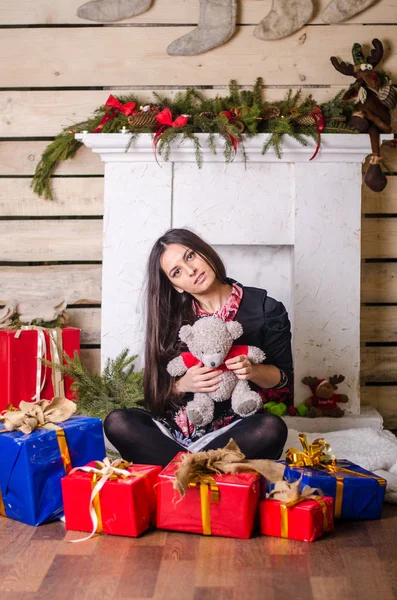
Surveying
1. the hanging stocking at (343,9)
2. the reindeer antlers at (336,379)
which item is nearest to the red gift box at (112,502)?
the reindeer antlers at (336,379)

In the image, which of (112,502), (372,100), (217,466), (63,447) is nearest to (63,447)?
(63,447)

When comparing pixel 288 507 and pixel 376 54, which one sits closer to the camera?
pixel 288 507

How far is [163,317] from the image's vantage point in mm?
2207

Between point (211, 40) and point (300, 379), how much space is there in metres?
1.47

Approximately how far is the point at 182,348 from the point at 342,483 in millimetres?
639

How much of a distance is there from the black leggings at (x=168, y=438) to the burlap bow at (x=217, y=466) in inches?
6.5

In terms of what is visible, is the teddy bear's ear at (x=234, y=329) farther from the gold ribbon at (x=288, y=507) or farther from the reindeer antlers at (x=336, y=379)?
the reindeer antlers at (x=336, y=379)

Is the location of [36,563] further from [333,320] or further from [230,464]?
[333,320]

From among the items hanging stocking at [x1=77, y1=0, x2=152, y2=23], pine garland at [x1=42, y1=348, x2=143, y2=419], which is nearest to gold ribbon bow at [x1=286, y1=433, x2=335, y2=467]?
pine garland at [x1=42, y1=348, x2=143, y2=419]

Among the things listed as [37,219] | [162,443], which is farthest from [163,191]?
[162,443]

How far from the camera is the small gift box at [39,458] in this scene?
5.93ft

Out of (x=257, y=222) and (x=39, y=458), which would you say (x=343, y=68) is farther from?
(x=39, y=458)

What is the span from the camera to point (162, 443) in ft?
6.71

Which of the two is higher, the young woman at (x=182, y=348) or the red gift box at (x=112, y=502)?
the young woman at (x=182, y=348)
